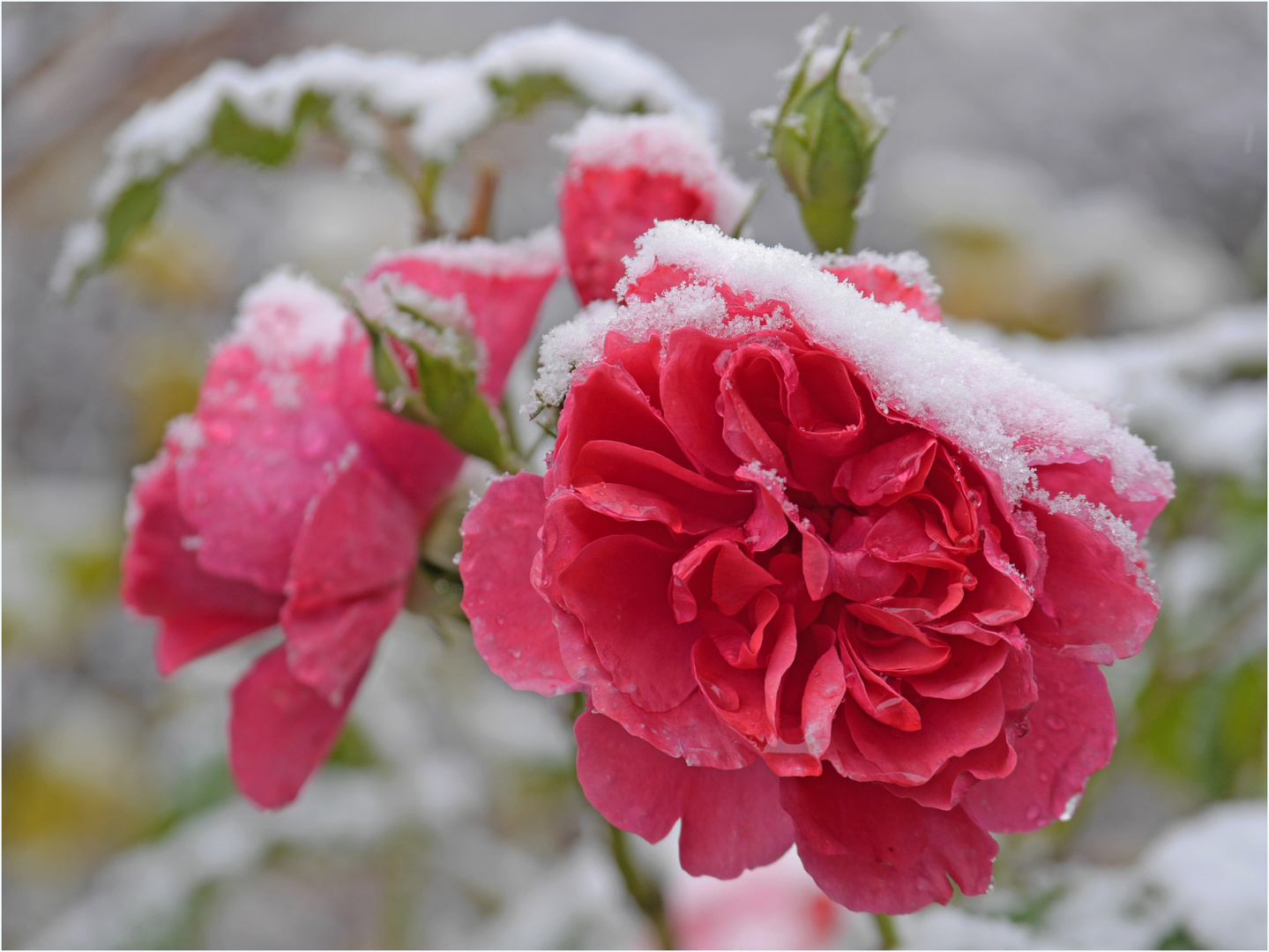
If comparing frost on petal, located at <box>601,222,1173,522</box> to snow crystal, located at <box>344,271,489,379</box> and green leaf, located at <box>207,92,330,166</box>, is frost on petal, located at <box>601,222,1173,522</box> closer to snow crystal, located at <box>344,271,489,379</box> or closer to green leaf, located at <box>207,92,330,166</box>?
snow crystal, located at <box>344,271,489,379</box>

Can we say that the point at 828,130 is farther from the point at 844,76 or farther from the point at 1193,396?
the point at 1193,396

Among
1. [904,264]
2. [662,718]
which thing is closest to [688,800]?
[662,718]

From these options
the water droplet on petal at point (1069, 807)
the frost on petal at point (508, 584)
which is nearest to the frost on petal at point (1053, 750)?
the water droplet on petal at point (1069, 807)

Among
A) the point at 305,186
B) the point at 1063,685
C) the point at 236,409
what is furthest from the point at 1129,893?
the point at 305,186

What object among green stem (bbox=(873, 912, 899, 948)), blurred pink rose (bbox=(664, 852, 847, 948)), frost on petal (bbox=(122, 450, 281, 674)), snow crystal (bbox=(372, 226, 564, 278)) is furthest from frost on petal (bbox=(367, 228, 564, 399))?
blurred pink rose (bbox=(664, 852, 847, 948))

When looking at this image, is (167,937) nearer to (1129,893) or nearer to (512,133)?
(1129,893)
